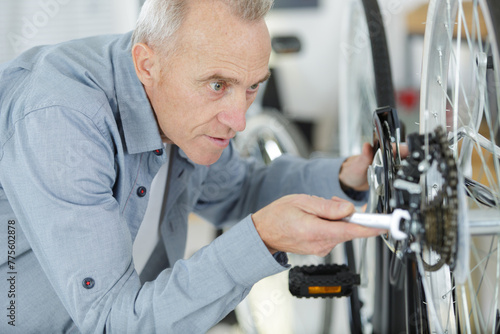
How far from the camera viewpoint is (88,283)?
756 mm

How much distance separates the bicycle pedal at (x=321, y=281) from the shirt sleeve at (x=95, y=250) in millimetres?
159

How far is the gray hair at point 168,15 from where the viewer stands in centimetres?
80

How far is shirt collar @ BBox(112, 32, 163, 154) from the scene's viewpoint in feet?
2.98

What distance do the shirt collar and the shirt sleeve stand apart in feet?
0.33

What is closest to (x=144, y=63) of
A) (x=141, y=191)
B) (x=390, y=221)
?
(x=141, y=191)

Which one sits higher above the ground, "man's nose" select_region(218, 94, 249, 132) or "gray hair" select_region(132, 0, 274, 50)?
"gray hair" select_region(132, 0, 274, 50)

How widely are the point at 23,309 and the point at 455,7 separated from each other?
76cm

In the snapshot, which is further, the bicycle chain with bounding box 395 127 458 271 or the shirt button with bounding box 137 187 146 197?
the shirt button with bounding box 137 187 146 197

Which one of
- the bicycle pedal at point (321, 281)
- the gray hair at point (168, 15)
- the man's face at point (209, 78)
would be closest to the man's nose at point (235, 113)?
the man's face at point (209, 78)

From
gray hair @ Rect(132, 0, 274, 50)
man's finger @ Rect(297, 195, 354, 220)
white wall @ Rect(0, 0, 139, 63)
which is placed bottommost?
man's finger @ Rect(297, 195, 354, 220)

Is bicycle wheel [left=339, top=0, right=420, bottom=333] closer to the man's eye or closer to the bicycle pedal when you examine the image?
the bicycle pedal

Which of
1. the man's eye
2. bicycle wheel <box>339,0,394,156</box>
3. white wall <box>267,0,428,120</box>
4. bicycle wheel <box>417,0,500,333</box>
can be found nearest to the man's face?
the man's eye

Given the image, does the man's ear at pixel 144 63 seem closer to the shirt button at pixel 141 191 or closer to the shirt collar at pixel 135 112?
the shirt collar at pixel 135 112

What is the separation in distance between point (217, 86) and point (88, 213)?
0.83 feet
